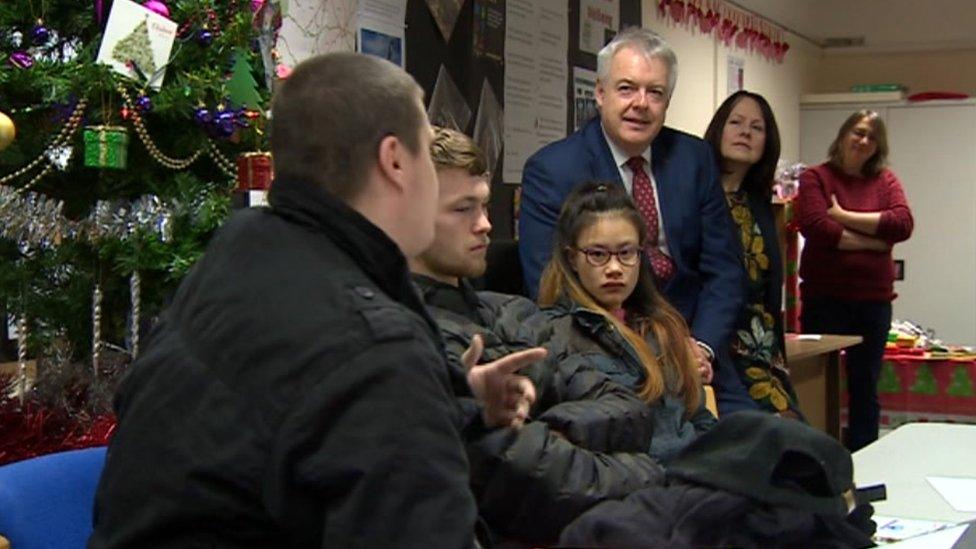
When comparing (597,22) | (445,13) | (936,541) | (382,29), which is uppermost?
(597,22)

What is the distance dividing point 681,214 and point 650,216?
83 millimetres

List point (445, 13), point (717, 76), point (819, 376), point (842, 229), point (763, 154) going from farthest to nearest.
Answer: point (717, 76) → point (842, 229) → point (819, 376) → point (445, 13) → point (763, 154)

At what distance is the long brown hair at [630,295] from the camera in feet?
8.02

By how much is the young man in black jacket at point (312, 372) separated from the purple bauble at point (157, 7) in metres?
1.14

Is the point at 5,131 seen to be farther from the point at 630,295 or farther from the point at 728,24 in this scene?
the point at 728,24

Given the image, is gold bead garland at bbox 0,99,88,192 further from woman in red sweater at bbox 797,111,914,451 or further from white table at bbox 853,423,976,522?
woman in red sweater at bbox 797,111,914,451

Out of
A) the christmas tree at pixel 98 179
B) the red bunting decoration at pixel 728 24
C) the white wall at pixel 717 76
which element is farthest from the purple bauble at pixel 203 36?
the red bunting decoration at pixel 728 24

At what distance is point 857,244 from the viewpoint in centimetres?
504

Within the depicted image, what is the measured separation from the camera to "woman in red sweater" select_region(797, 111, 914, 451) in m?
5.03

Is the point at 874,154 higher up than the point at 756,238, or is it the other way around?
the point at 874,154

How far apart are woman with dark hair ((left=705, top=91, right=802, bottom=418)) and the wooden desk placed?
1012mm

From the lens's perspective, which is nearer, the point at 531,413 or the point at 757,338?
the point at 531,413

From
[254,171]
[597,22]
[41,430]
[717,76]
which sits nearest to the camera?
A: [41,430]

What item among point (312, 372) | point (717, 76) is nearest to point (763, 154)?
point (312, 372)
